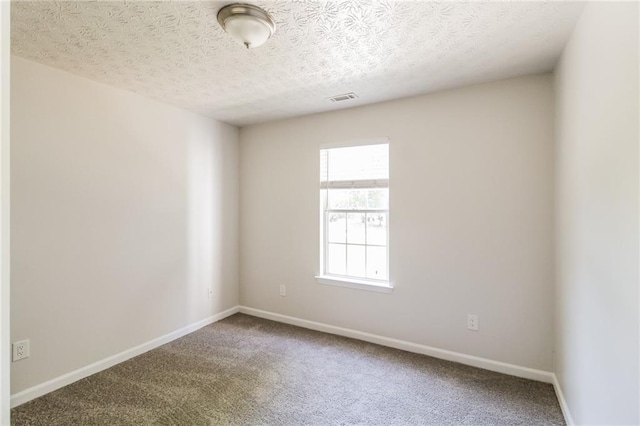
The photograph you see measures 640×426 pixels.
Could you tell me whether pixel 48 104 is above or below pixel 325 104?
below

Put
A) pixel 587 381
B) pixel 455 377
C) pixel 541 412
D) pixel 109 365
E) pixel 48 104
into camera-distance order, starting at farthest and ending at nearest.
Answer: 1. pixel 109 365
2. pixel 455 377
3. pixel 48 104
4. pixel 541 412
5. pixel 587 381

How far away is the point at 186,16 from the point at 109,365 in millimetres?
2831

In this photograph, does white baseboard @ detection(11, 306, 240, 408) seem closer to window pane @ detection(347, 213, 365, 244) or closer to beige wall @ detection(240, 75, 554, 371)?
beige wall @ detection(240, 75, 554, 371)

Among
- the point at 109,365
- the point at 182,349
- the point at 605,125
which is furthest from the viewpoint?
the point at 182,349

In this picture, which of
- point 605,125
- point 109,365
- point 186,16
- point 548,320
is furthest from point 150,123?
point 548,320

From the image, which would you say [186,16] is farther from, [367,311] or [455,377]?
[455,377]

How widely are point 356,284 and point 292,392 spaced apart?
1274mm

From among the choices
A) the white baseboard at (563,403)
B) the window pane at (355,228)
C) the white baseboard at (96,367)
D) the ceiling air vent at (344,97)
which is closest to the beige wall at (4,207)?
the white baseboard at (96,367)

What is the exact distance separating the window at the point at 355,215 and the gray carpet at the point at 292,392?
798mm

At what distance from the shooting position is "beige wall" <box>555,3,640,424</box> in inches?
45.9

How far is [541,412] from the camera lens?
6.71ft

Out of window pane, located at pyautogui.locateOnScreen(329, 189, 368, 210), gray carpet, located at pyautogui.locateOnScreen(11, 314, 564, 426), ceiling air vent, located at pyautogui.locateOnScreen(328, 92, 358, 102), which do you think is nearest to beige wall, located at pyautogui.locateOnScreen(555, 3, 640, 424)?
gray carpet, located at pyautogui.locateOnScreen(11, 314, 564, 426)

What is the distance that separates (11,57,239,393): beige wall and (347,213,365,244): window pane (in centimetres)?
168

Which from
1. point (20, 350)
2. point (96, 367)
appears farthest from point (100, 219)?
point (96, 367)
